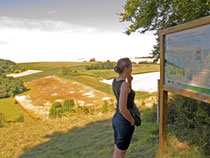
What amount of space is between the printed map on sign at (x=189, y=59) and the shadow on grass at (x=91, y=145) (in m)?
1.99

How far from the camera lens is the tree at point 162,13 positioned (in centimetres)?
517

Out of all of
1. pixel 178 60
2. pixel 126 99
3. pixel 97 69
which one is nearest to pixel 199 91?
pixel 178 60

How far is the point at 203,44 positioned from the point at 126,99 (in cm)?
145

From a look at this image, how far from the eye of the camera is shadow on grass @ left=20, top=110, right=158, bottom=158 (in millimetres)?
4379

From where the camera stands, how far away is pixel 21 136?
7531 millimetres

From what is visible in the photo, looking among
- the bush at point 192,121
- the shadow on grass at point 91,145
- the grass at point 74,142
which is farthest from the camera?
the grass at point 74,142

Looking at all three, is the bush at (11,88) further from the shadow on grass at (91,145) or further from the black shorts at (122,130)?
the black shorts at (122,130)

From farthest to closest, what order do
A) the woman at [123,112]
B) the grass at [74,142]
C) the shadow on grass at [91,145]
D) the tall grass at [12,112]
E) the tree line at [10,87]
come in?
the tree line at [10,87] < the tall grass at [12,112] < the grass at [74,142] < the shadow on grass at [91,145] < the woman at [123,112]

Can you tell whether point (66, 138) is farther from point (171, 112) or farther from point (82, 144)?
point (171, 112)

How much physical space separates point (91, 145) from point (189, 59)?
4019mm

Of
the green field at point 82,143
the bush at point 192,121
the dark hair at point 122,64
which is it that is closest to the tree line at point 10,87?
the green field at point 82,143

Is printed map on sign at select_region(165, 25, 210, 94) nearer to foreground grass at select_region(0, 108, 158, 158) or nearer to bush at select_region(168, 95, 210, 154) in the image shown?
bush at select_region(168, 95, 210, 154)

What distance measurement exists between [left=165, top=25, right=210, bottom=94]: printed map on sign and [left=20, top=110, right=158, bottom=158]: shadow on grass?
199 cm

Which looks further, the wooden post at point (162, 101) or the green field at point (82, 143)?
the green field at point (82, 143)
